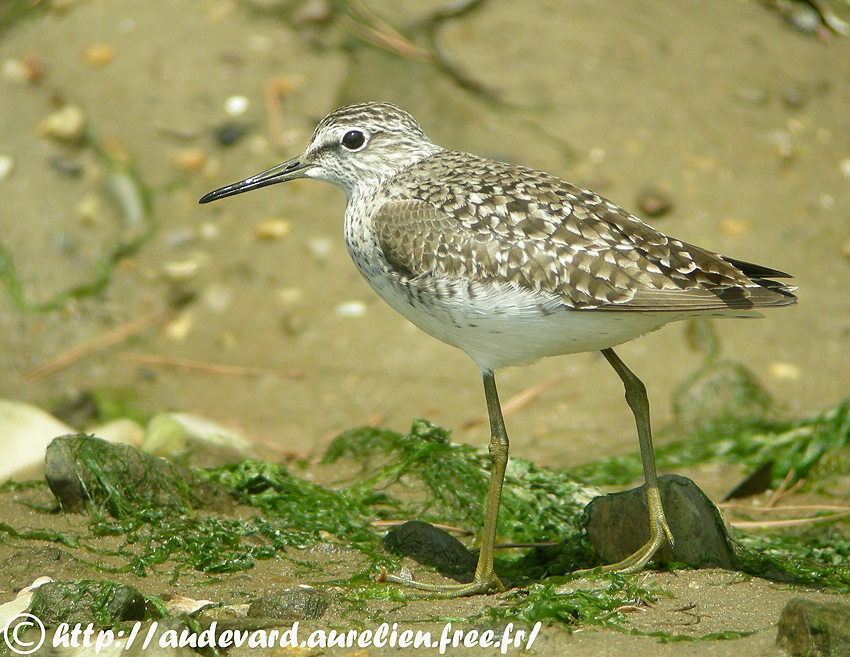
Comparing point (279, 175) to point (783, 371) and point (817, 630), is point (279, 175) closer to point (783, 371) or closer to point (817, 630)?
point (817, 630)

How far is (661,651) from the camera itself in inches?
153

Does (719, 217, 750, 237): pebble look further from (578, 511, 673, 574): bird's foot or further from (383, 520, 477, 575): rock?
(383, 520, 477, 575): rock

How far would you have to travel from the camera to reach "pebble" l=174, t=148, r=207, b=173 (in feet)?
29.7

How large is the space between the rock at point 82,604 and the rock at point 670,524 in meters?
2.18

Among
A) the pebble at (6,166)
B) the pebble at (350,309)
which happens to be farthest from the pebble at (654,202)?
the pebble at (6,166)

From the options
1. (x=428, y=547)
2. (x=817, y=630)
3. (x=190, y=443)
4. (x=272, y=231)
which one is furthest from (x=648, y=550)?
(x=272, y=231)

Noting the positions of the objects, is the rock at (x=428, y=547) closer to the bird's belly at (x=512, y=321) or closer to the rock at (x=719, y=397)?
the bird's belly at (x=512, y=321)

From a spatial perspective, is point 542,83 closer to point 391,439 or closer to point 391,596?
point 391,439

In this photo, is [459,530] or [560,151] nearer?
[459,530]

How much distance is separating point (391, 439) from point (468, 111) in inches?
148

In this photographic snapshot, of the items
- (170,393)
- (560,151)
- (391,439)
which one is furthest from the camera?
(560,151)

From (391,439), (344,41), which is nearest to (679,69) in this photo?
(344,41)

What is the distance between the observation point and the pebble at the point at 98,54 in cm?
958

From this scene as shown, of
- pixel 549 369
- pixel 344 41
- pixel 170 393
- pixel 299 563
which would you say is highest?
pixel 344 41
